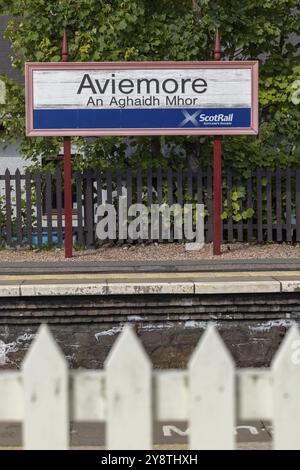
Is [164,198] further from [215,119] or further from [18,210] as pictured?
[18,210]

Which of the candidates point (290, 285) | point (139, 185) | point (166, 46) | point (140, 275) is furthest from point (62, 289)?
point (166, 46)

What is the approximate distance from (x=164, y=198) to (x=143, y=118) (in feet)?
4.90

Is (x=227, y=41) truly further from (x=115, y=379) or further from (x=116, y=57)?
(x=115, y=379)

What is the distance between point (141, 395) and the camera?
2479mm

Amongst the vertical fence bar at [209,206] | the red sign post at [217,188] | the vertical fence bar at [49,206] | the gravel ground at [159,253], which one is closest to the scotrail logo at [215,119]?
the red sign post at [217,188]

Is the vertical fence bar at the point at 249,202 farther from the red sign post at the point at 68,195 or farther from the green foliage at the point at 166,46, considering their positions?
the red sign post at the point at 68,195

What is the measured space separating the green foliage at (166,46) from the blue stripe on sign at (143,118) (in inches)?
51.2

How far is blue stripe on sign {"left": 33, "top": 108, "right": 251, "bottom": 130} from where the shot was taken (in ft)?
32.2

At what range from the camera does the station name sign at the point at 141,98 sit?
971 cm

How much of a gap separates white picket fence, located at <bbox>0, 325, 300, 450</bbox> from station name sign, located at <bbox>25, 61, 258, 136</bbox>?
755 cm

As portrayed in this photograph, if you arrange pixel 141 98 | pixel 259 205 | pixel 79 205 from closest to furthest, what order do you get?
1. pixel 141 98
2. pixel 79 205
3. pixel 259 205

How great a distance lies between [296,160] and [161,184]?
2.28m

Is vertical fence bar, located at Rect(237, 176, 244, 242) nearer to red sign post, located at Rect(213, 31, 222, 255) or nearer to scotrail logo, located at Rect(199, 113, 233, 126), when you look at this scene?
red sign post, located at Rect(213, 31, 222, 255)

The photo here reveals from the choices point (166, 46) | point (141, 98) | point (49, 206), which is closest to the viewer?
point (141, 98)
